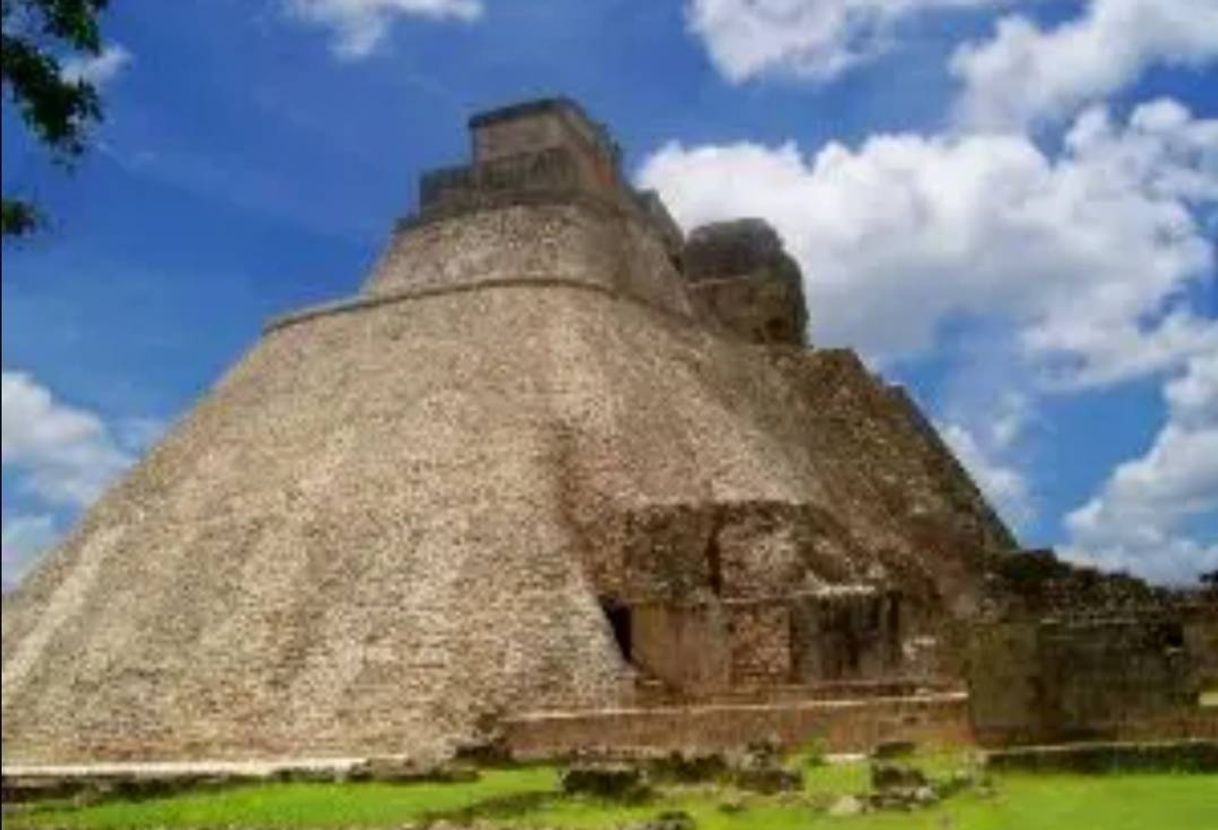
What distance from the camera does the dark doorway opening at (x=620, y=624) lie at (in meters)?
27.7

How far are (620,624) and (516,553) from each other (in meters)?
2.04

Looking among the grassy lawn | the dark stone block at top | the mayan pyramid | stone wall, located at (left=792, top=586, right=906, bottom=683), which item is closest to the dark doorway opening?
the mayan pyramid

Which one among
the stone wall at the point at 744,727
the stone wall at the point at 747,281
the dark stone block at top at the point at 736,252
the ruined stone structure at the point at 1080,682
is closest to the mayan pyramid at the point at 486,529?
the stone wall at the point at 744,727

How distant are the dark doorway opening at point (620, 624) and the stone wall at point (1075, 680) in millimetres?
10156

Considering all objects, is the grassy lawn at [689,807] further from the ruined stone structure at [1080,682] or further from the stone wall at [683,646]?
the stone wall at [683,646]

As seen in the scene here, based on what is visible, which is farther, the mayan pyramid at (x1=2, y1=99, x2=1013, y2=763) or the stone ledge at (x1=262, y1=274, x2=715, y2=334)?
the stone ledge at (x1=262, y1=274, x2=715, y2=334)

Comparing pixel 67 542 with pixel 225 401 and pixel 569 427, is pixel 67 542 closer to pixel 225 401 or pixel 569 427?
pixel 225 401

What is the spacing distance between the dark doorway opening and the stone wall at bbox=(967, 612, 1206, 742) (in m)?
10.2

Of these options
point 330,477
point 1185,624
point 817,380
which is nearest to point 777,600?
point 1185,624

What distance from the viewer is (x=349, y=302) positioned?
40.0m

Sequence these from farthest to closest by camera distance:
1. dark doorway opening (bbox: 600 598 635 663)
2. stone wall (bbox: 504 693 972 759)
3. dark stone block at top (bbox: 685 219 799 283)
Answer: dark stone block at top (bbox: 685 219 799 283) < dark doorway opening (bbox: 600 598 635 663) < stone wall (bbox: 504 693 972 759)

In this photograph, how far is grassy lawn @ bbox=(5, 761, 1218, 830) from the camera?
12.7 meters

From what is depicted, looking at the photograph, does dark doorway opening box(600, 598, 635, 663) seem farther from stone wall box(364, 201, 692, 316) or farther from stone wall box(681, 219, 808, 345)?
stone wall box(681, 219, 808, 345)

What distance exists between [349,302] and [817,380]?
422 inches
